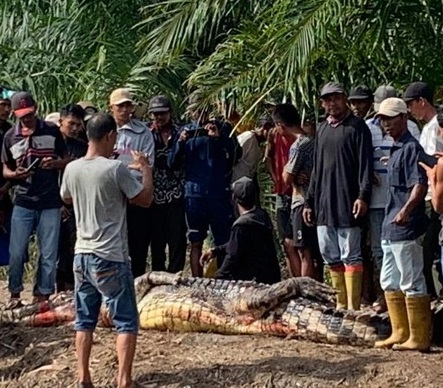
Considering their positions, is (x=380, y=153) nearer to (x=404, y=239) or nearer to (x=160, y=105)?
(x=404, y=239)

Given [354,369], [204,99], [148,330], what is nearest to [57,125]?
[204,99]

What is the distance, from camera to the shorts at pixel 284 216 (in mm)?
9805

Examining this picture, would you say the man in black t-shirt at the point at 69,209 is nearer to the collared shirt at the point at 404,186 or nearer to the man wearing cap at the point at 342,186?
the man wearing cap at the point at 342,186

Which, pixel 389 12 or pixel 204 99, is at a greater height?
pixel 389 12

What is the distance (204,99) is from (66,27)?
4.68 m

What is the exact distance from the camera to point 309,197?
343 inches

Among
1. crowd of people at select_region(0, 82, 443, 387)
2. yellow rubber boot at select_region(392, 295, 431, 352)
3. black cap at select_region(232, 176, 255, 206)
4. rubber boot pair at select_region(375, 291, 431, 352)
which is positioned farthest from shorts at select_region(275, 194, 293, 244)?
yellow rubber boot at select_region(392, 295, 431, 352)

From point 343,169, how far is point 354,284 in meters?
0.84

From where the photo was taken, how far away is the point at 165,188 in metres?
9.75

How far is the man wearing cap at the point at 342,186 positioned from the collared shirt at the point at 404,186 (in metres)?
0.57

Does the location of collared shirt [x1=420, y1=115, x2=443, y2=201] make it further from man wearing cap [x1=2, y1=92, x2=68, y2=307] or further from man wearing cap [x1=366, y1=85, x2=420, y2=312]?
man wearing cap [x1=2, y1=92, x2=68, y2=307]

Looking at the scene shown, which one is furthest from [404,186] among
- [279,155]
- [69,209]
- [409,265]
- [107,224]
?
[69,209]

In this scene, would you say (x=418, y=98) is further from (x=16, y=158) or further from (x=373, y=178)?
(x=16, y=158)

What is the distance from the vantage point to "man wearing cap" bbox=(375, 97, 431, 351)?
291 inches
